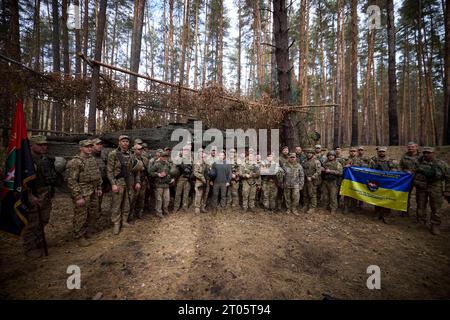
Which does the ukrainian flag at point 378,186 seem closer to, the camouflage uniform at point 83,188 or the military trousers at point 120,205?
the military trousers at point 120,205

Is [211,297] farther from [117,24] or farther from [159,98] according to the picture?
[117,24]

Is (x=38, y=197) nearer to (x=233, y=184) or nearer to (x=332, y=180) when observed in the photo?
(x=233, y=184)

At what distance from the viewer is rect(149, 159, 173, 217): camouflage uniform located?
5895 mm

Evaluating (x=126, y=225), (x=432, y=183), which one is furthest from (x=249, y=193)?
(x=432, y=183)

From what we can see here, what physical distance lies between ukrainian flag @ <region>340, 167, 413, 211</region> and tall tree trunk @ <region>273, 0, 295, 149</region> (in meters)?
2.54

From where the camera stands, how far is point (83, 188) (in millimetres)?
4242

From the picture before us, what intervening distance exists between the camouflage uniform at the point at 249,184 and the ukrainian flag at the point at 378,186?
297cm

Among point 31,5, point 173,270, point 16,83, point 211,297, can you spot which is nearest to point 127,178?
point 173,270

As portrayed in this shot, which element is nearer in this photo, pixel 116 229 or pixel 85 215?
pixel 85 215

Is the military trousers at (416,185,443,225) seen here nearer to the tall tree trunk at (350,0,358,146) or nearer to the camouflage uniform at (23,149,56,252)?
the camouflage uniform at (23,149,56,252)

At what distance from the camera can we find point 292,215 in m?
6.28

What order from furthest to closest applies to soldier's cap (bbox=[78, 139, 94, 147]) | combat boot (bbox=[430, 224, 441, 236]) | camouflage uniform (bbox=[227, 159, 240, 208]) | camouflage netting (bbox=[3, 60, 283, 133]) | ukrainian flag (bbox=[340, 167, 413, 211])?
camouflage netting (bbox=[3, 60, 283, 133])
camouflage uniform (bbox=[227, 159, 240, 208])
ukrainian flag (bbox=[340, 167, 413, 211])
combat boot (bbox=[430, 224, 441, 236])
soldier's cap (bbox=[78, 139, 94, 147])

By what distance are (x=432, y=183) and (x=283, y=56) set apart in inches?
254

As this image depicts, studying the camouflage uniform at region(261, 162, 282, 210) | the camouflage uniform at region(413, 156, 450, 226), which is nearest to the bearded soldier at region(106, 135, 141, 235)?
the camouflage uniform at region(261, 162, 282, 210)
